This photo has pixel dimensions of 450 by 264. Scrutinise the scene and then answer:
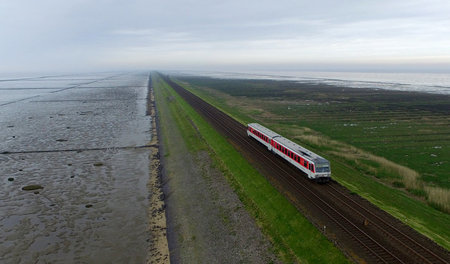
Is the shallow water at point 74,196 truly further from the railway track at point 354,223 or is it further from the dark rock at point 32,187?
the railway track at point 354,223

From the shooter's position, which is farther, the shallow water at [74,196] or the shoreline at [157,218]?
the shallow water at [74,196]

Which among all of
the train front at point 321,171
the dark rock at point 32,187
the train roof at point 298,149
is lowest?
the dark rock at point 32,187

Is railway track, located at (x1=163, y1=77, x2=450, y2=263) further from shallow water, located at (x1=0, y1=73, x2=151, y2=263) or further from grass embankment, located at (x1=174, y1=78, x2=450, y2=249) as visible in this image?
shallow water, located at (x1=0, y1=73, x2=151, y2=263)

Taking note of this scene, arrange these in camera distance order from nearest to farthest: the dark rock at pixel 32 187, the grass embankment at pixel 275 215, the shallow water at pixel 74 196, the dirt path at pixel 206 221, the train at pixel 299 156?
1. the grass embankment at pixel 275 215
2. the dirt path at pixel 206 221
3. the shallow water at pixel 74 196
4. the train at pixel 299 156
5. the dark rock at pixel 32 187

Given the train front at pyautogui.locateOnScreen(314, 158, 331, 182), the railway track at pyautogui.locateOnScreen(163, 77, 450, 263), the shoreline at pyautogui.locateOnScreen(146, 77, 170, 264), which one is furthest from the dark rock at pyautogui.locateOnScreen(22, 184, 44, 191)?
the train front at pyautogui.locateOnScreen(314, 158, 331, 182)

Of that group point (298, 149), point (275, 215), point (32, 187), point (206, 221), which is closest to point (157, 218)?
point (206, 221)

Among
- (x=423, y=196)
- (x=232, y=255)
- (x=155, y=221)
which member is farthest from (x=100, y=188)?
(x=423, y=196)

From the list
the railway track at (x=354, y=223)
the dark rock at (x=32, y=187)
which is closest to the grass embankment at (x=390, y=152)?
the railway track at (x=354, y=223)

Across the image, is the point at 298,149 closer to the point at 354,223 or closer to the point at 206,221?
the point at 354,223
